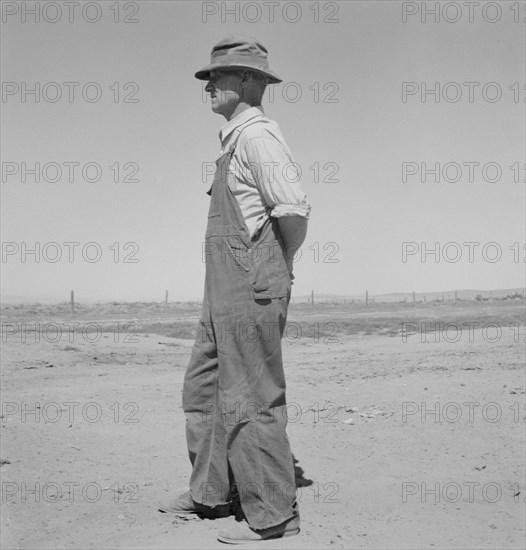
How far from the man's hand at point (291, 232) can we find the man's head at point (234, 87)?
73 centimetres

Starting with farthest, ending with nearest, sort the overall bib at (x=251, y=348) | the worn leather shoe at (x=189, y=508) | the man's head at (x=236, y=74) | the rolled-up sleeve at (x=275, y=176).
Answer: the worn leather shoe at (x=189, y=508), the man's head at (x=236, y=74), the overall bib at (x=251, y=348), the rolled-up sleeve at (x=275, y=176)

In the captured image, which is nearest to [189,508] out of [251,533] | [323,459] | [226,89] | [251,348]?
[251,533]

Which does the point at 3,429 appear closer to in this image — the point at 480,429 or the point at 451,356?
the point at 480,429

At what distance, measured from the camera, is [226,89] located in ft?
11.6

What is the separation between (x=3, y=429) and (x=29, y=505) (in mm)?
1502

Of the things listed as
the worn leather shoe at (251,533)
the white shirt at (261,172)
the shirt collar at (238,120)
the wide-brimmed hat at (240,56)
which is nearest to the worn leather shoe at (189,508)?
the worn leather shoe at (251,533)

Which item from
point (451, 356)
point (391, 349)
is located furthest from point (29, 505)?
point (391, 349)

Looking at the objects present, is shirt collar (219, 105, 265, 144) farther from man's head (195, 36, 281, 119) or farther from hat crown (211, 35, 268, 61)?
hat crown (211, 35, 268, 61)

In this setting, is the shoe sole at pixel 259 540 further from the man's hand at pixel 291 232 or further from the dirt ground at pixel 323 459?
the man's hand at pixel 291 232

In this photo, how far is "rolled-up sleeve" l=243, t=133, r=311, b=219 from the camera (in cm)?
322

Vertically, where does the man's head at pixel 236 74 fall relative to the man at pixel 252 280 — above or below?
above

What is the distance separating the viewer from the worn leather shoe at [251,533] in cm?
329

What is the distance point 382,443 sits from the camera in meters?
5.31

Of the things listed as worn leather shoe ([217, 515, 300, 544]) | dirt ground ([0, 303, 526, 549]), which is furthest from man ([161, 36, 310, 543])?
dirt ground ([0, 303, 526, 549])
